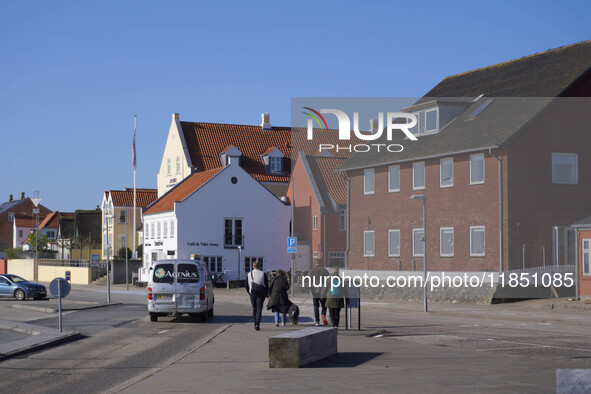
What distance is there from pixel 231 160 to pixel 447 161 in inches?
1100

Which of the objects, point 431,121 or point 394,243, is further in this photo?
point 394,243

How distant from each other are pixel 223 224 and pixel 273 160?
13.0 metres

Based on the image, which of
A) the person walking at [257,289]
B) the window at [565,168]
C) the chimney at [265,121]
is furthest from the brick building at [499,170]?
the chimney at [265,121]

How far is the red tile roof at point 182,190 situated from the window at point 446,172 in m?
27.0

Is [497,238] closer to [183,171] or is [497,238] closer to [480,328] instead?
[480,328]

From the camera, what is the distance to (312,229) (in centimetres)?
6762

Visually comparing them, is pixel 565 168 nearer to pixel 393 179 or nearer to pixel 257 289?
pixel 393 179

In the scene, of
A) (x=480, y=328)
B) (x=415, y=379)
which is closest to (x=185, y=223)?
(x=480, y=328)

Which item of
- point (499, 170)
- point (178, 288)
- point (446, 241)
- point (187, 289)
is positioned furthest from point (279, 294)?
point (446, 241)

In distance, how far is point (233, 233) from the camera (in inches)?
2793

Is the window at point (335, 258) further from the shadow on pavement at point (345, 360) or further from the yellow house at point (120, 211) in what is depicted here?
the shadow on pavement at point (345, 360)

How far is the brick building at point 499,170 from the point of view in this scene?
4238 centimetres

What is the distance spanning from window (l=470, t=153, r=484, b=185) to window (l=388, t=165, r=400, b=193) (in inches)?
265

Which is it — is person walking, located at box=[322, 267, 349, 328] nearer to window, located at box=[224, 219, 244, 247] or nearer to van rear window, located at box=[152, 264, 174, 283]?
van rear window, located at box=[152, 264, 174, 283]
